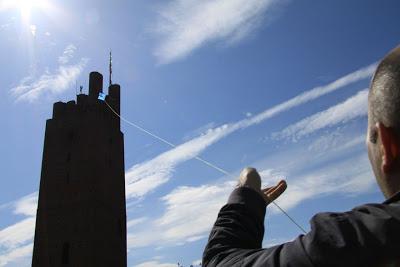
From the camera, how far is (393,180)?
96 cm

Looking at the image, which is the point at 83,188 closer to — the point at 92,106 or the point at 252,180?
the point at 92,106

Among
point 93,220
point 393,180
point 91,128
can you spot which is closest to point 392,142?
point 393,180

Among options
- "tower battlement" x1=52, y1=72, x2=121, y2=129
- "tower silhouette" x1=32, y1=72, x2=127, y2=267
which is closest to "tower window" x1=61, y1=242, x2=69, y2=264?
"tower silhouette" x1=32, y1=72, x2=127, y2=267

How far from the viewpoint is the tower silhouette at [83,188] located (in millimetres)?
23312

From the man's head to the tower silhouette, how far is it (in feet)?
76.2

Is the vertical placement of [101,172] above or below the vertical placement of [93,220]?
above

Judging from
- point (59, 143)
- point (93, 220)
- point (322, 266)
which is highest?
point (59, 143)

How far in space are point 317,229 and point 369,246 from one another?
0.10 meters

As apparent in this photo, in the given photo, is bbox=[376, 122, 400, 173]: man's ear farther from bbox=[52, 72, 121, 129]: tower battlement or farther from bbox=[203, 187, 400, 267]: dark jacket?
bbox=[52, 72, 121, 129]: tower battlement

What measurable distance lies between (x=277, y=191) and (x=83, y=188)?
77.9 ft

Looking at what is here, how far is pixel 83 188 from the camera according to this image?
962 inches

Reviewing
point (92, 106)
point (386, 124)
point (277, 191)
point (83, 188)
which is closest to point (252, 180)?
point (277, 191)

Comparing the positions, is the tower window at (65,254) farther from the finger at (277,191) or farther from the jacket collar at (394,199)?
the jacket collar at (394,199)

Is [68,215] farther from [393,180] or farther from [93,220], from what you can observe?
[393,180]
